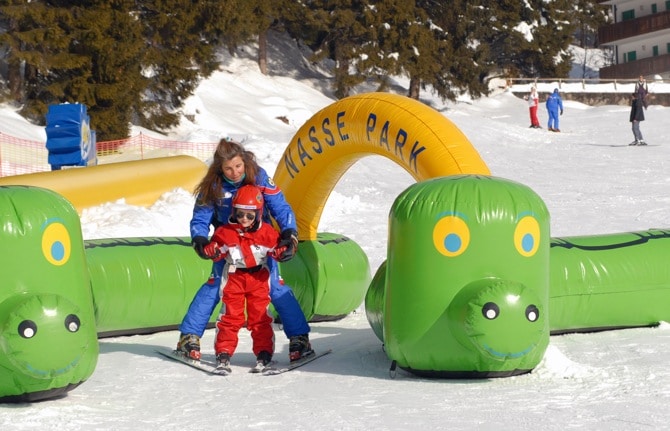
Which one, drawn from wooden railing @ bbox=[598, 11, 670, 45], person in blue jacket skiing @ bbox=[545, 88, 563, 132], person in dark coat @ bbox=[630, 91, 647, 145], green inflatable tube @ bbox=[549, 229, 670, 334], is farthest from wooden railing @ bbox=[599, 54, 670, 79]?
green inflatable tube @ bbox=[549, 229, 670, 334]

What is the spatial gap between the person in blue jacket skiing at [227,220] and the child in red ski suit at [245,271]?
82 mm

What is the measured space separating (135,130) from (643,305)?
21.4 m

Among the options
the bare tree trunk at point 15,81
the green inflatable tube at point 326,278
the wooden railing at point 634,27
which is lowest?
the green inflatable tube at point 326,278

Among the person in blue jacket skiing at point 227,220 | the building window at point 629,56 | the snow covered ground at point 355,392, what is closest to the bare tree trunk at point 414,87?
the building window at point 629,56

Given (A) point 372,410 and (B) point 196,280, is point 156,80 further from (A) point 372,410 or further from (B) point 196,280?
(A) point 372,410

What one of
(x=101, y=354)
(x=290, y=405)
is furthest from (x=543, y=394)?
(x=101, y=354)

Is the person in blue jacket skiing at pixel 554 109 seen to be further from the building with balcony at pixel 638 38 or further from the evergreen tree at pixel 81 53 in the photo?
the building with balcony at pixel 638 38

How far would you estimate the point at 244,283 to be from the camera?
653 centimetres

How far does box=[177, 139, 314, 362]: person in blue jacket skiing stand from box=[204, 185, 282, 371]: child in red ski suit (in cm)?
8

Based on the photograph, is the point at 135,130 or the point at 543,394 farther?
the point at 135,130

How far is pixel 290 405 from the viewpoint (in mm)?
5496

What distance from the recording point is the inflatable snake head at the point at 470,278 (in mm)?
5793

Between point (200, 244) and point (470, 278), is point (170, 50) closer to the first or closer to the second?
point (200, 244)

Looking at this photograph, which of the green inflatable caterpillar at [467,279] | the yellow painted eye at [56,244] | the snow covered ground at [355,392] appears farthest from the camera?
the green inflatable caterpillar at [467,279]
